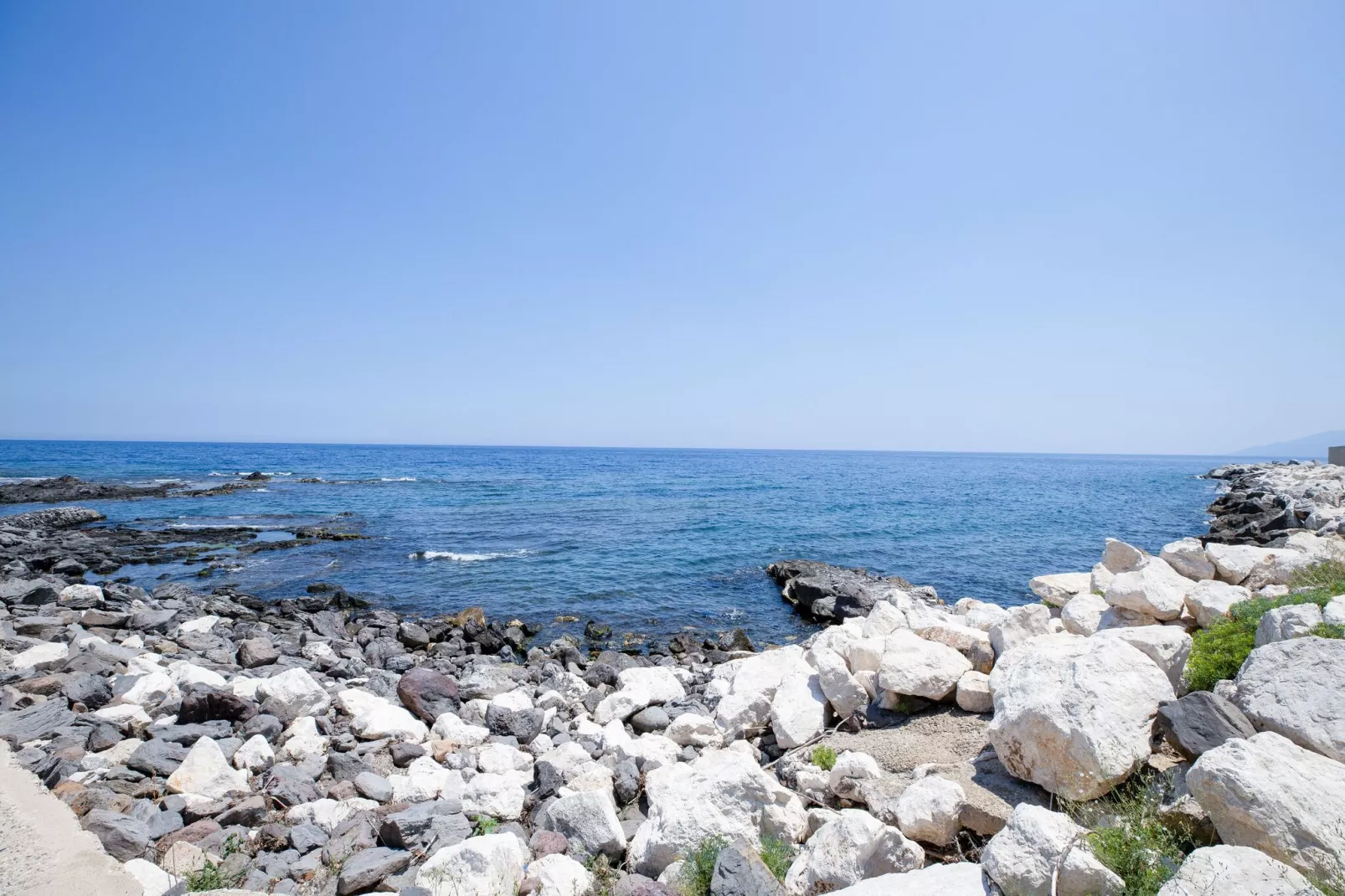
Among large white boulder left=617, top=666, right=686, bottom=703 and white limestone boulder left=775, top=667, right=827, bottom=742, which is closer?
white limestone boulder left=775, top=667, right=827, bottom=742

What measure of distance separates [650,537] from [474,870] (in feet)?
79.5

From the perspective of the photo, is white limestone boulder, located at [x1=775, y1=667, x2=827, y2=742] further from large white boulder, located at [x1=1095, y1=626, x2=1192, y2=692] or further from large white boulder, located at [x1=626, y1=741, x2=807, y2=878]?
large white boulder, located at [x1=1095, y1=626, x2=1192, y2=692]

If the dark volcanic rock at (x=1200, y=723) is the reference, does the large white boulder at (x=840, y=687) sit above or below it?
below

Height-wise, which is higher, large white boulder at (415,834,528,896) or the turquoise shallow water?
large white boulder at (415,834,528,896)

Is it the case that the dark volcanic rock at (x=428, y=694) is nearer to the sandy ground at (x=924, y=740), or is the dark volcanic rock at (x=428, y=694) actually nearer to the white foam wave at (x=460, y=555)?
the sandy ground at (x=924, y=740)

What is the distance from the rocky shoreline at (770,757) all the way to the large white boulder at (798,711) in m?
0.03

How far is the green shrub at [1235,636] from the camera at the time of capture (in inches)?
205

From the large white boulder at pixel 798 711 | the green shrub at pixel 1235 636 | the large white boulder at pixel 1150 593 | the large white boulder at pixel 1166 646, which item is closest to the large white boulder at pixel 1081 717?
the large white boulder at pixel 1166 646

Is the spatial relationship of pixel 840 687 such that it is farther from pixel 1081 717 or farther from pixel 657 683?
pixel 657 683

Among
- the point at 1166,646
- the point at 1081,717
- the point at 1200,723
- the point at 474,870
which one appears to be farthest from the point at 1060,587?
the point at 474,870

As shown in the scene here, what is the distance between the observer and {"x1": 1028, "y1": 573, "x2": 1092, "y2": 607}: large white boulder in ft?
29.2

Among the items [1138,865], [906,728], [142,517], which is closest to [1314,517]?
[906,728]

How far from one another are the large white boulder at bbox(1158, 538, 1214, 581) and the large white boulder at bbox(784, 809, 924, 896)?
632 cm

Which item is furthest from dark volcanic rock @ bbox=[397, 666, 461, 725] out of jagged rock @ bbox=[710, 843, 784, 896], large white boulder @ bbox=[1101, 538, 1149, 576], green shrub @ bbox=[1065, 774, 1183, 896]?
large white boulder @ bbox=[1101, 538, 1149, 576]
